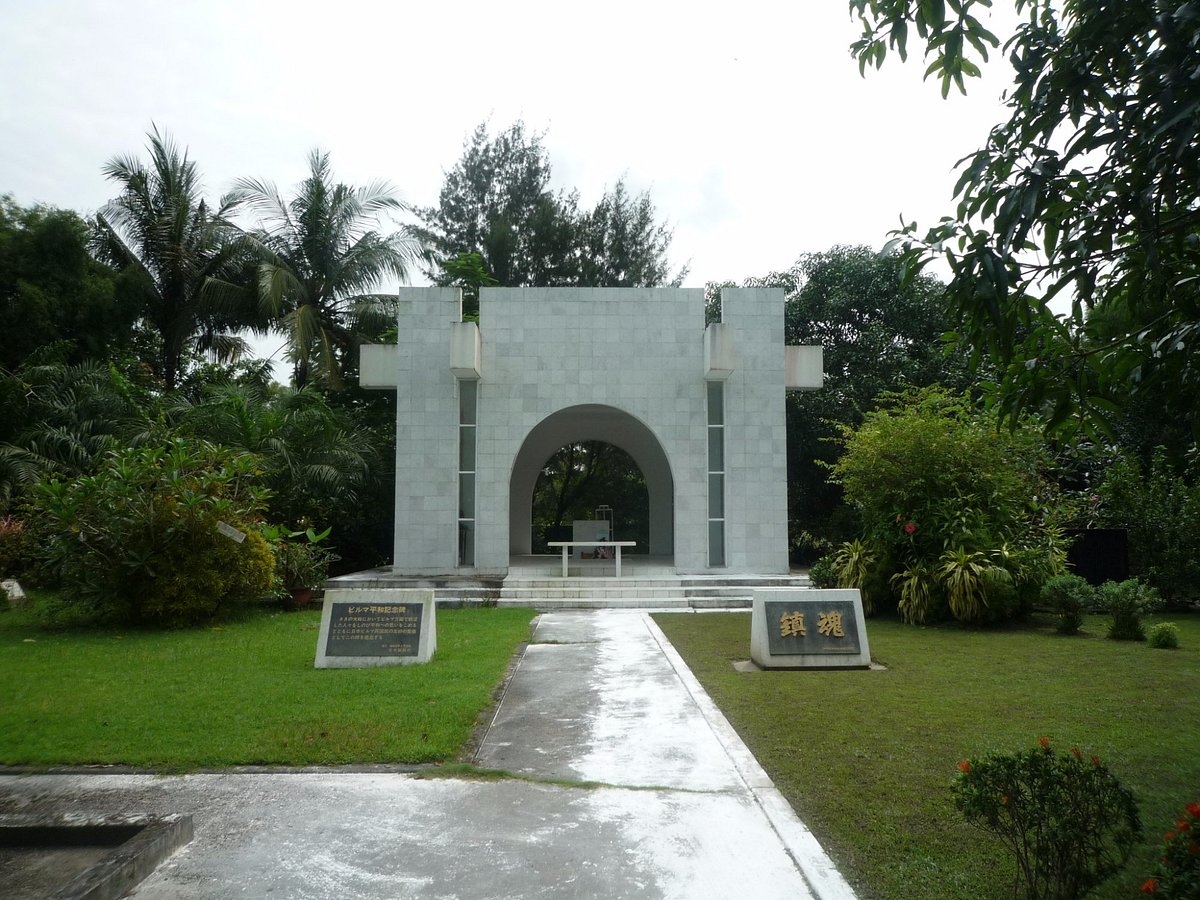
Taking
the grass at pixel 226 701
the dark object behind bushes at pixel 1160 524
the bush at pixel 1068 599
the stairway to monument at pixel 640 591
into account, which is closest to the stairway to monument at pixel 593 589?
the stairway to monument at pixel 640 591

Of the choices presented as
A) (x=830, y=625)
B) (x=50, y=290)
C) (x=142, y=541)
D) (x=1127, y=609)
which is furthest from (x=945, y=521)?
(x=50, y=290)

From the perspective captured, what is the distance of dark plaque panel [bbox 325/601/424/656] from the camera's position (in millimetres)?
8172

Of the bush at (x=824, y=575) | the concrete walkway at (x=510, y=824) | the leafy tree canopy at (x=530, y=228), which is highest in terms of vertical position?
the leafy tree canopy at (x=530, y=228)

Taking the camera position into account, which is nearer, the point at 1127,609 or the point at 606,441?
the point at 1127,609

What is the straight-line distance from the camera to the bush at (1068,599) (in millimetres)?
10586

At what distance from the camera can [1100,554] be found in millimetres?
14797

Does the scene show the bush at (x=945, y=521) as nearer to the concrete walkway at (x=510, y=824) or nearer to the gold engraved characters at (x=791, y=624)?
the gold engraved characters at (x=791, y=624)

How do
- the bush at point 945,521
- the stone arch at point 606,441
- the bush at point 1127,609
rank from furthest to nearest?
the stone arch at point 606,441 → the bush at point 945,521 → the bush at point 1127,609

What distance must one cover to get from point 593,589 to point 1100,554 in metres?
8.45

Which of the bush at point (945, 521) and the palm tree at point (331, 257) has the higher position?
the palm tree at point (331, 257)

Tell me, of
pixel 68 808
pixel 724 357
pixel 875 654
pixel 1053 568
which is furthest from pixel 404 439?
pixel 68 808

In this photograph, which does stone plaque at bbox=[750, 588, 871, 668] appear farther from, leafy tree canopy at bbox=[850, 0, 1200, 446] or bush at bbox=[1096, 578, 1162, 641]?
leafy tree canopy at bbox=[850, 0, 1200, 446]

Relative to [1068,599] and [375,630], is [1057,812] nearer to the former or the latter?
[375,630]

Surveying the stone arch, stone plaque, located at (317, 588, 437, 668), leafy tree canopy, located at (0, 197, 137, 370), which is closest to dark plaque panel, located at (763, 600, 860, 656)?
stone plaque, located at (317, 588, 437, 668)
